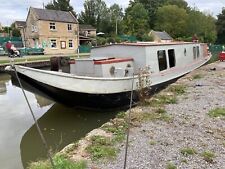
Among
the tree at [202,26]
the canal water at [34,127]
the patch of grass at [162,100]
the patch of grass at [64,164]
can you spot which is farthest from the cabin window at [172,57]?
the tree at [202,26]

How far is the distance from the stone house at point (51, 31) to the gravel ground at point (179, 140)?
32606 mm

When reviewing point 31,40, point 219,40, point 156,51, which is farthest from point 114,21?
point 156,51

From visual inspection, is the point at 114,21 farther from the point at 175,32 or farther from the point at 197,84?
the point at 197,84

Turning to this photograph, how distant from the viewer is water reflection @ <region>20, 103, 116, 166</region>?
672 centimetres

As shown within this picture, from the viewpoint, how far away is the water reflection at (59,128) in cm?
672

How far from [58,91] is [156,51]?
14.5 feet

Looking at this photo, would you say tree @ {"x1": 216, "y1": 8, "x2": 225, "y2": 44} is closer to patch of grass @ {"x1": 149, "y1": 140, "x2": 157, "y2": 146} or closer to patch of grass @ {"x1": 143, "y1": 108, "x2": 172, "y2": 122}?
patch of grass @ {"x1": 143, "y1": 108, "x2": 172, "y2": 122}

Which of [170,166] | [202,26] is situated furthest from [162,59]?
[202,26]

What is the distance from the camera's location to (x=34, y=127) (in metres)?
8.23

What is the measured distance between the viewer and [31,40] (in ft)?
134

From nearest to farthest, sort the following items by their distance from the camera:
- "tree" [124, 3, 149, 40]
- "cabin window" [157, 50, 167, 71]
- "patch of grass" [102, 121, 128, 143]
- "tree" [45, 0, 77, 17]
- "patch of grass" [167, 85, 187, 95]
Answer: "patch of grass" [102, 121, 128, 143]
"patch of grass" [167, 85, 187, 95]
"cabin window" [157, 50, 167, 71]
"tree" [124, 3, 149, 40]
"tree" [45, 0, 77, 17]

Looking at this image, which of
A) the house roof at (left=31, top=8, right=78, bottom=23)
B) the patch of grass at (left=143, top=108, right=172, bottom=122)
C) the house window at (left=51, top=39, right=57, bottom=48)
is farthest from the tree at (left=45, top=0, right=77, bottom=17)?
the patch of grass at (left=143, top=108, right=172, bottom=122)

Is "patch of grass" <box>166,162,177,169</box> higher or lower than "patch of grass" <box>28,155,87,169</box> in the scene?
lower

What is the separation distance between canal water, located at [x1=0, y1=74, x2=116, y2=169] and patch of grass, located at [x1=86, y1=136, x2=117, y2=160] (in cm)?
182
